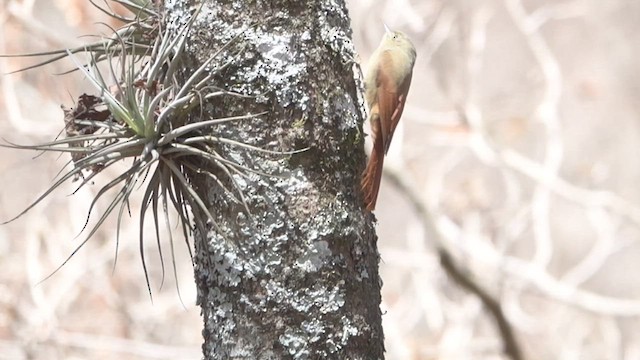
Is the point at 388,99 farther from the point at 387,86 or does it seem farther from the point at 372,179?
the point at 372,179

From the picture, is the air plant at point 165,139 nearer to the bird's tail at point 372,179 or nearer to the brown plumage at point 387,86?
the bird's tail at point 372,179

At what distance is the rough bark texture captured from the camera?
93 centimetres

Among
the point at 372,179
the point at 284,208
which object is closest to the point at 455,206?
the point at 372,179

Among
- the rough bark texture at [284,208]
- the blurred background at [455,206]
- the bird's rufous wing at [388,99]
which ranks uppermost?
the blurred background at [455,206]

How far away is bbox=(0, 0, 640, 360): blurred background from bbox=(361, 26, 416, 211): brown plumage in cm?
192

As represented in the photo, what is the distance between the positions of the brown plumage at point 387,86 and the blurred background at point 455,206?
192 cm

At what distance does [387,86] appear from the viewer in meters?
1.34

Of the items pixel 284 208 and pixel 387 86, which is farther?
pixel 387 86

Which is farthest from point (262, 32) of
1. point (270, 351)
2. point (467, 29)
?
point (467, 29)

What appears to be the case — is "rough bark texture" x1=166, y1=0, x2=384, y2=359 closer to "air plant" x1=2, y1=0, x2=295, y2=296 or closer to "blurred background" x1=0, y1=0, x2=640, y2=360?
"air plant" x1=2, y1=0, x2=295, y2=296

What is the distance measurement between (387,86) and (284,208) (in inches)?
18.4

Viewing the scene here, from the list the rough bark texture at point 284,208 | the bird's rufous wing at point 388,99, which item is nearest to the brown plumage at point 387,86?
A: the bird's rufous wing at point 388,99

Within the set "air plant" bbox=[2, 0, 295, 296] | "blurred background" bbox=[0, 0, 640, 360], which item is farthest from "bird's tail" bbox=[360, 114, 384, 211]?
"blurred background" bbox=[0, 0, 640, 360]

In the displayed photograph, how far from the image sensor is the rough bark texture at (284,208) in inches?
36.6
